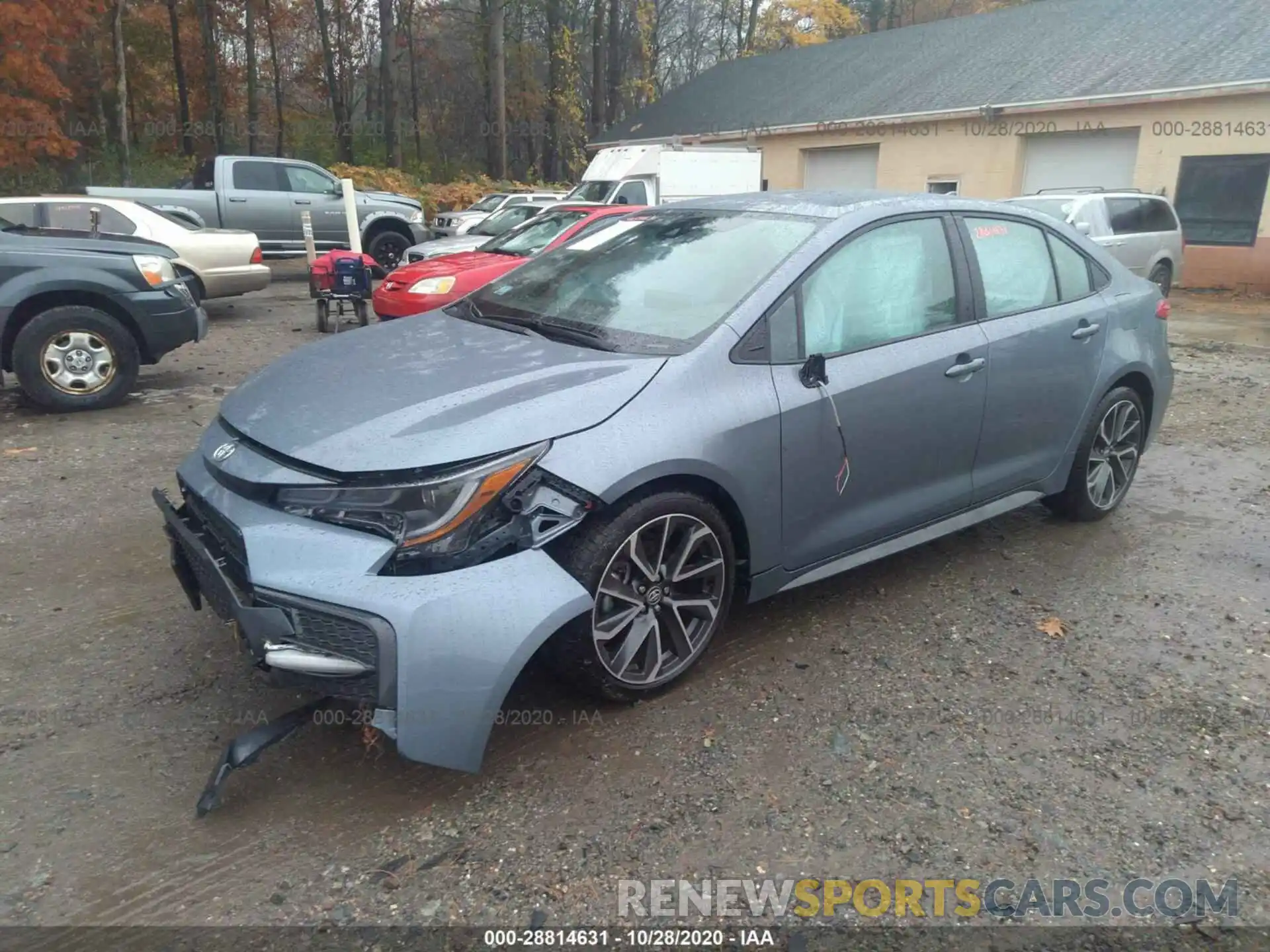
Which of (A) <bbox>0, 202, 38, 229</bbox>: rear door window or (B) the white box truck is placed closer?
(A) <bbox>0, 202, 38, 229</bbox>: rear door window

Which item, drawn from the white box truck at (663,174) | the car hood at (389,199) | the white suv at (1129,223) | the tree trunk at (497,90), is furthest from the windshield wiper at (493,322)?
the tree trunk at (497,90)

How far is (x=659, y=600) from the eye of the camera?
3078mm

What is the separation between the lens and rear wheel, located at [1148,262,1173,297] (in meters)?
13.5

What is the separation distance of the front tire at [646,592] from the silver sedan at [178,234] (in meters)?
7.74

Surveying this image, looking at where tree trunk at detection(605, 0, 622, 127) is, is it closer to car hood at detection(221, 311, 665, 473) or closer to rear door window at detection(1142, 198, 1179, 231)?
rear door window at detection(1142, 198, 1179, 231)

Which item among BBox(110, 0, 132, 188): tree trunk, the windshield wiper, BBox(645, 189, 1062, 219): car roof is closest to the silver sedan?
the windshield wiper

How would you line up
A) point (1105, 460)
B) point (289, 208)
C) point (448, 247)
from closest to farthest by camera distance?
point (1105, 460)
point (448, 247)
point (289, 208)

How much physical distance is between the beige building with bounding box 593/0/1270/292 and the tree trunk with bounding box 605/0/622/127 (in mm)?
9775

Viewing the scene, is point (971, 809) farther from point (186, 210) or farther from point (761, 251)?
point (186, 210)

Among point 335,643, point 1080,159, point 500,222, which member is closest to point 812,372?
point 335,643

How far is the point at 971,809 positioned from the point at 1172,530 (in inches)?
115

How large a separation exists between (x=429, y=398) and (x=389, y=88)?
29500 millimetres

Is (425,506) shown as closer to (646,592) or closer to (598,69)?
(646,592)

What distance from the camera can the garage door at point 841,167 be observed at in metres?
23.1
